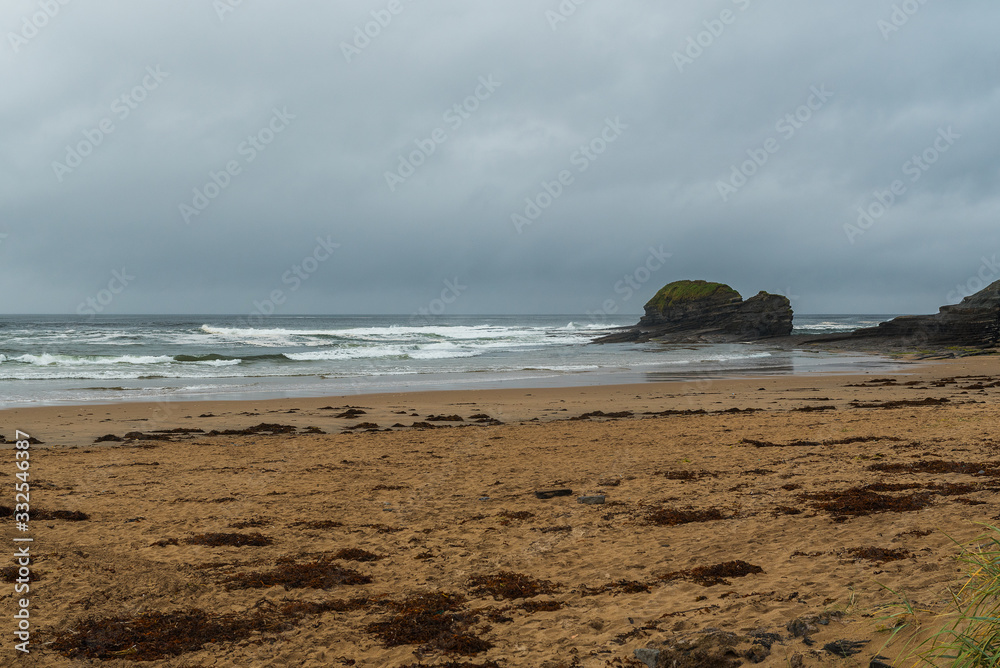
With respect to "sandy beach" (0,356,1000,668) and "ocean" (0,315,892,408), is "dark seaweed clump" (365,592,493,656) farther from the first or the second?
"ocean" (0,315,892,408)

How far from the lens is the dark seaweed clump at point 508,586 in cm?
462

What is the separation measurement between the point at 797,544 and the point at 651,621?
2.06 meters

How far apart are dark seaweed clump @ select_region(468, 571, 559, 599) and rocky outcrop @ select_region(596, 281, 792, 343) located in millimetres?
53565

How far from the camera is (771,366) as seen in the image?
31.7m

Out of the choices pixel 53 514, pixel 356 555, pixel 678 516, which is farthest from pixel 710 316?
pixel 53 514

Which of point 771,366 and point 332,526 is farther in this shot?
point 771,366

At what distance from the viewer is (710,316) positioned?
6016 cm

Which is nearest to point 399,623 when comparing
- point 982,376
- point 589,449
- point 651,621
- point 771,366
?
point 651,621

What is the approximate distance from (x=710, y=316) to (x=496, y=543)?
5816 centimetres

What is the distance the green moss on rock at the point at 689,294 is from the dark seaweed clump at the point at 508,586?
5989 cm

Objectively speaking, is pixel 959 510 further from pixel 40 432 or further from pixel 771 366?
pixel 771 366

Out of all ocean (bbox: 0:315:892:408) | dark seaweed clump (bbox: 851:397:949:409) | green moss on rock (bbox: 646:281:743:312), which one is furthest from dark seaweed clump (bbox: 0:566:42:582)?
green moss on rock (bbox: 646:281:743:312)

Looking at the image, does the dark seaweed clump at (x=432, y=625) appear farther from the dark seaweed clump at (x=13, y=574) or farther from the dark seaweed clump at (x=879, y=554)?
the dark seaweed clump at (x=879, y=554)

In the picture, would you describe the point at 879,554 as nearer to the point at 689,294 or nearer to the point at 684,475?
the point at 684,475
